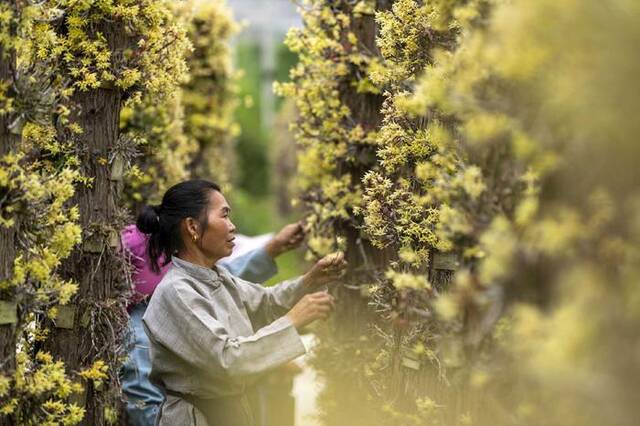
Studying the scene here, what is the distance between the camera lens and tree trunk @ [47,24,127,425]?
165 inches

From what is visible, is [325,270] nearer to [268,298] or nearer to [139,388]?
[268,298]

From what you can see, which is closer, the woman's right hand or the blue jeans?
the woman's right hand

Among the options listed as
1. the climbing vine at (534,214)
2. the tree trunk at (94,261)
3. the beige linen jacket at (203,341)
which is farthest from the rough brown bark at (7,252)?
the climbing vine at (534,214)

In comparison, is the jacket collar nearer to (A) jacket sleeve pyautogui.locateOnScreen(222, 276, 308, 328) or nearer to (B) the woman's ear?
(B) the woman's ear

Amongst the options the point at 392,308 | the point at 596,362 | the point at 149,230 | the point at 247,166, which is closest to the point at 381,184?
the point at 392,308

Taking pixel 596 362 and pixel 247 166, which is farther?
pixel 247 166

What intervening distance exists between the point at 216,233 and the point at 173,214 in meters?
0.22

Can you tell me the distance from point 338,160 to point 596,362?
11.9 ft

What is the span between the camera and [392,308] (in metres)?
3.87

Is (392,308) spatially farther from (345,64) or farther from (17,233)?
(345,64)

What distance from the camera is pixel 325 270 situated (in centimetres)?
418

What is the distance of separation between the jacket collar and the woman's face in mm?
75

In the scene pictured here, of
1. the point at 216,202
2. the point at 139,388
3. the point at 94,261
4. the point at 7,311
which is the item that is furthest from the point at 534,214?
the point at 139,388

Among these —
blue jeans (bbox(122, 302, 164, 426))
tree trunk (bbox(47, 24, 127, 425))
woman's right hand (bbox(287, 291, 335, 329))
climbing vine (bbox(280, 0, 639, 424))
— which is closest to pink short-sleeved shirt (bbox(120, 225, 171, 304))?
blue jeans (bbox(122, 302, 164, 426))
